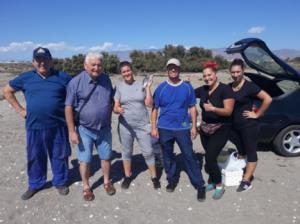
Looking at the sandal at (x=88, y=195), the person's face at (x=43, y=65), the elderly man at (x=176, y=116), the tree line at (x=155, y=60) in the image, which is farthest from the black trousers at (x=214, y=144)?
the tree line at (x=155, y=60)

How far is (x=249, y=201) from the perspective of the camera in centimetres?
392

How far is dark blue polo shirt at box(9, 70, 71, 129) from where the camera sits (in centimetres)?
376

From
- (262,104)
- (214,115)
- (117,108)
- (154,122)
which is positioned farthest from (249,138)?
(117,108)

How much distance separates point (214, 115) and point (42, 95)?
2.13 m

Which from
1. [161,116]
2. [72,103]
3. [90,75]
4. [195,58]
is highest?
[90,75]

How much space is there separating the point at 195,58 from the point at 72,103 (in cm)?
2959

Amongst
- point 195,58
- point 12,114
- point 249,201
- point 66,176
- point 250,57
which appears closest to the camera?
point 249,201

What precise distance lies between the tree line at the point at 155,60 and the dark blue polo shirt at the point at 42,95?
65.8 feet

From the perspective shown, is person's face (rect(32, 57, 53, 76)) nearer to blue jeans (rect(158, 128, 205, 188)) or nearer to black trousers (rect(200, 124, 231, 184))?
blue jeans (rect(158, 128, 205, 188))

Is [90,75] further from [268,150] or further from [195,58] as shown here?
[195,58]

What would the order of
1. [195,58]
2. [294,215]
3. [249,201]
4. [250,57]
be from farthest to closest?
[195,58]
[250,57]
[249,201]
[294,215]

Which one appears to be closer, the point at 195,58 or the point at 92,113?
the point at 92,113

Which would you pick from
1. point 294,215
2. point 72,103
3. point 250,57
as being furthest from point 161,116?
point 250,57

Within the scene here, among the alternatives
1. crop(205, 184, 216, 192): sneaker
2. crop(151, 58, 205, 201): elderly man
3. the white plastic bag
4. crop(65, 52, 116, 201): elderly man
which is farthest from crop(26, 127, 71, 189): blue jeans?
the white plastic bag
